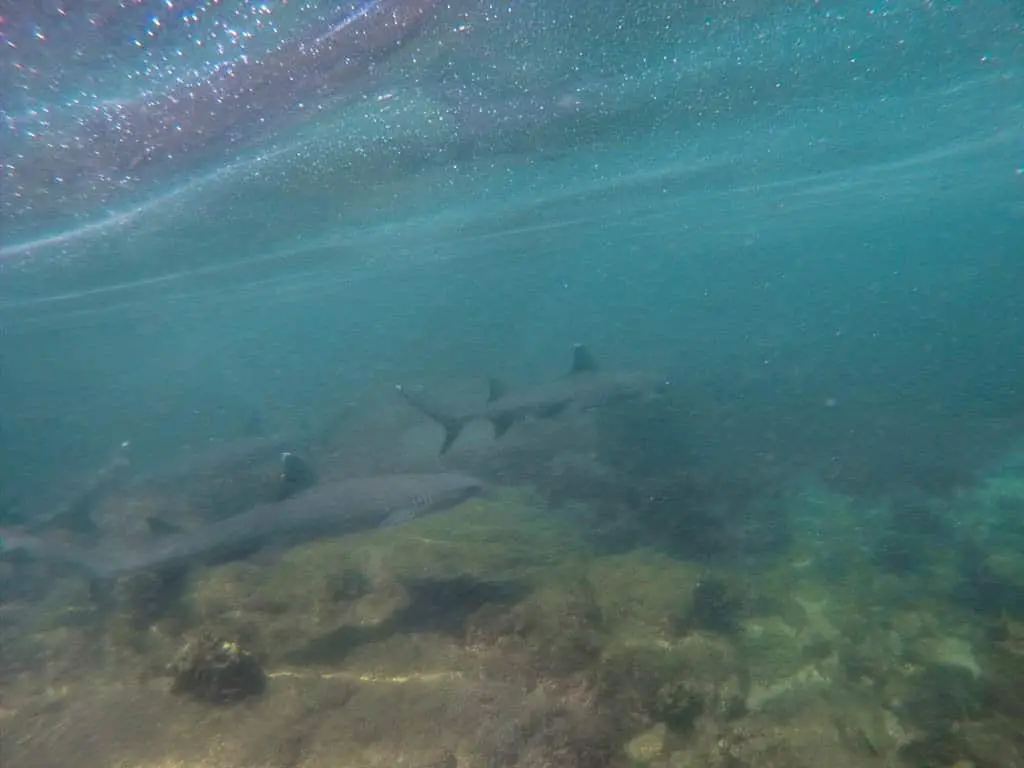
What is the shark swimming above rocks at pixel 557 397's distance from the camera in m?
15.3

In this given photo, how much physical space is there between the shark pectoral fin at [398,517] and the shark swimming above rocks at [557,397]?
11.2 ft

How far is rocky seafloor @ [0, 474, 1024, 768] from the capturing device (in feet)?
19.2

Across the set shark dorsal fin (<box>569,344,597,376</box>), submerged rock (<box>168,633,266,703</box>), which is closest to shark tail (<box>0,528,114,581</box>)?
submerged rock (<box>168,633,266,703</box>)

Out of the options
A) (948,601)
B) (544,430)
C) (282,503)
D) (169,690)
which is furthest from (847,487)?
(169,690)

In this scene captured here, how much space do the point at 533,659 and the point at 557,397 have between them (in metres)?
9.07

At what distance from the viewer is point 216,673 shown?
6832 mm

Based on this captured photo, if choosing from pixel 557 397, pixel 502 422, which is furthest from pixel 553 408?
pixel 502 422

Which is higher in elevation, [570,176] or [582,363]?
[570,176]

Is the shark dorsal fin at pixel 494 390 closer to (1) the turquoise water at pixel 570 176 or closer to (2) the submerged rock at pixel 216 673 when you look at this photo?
(1) the turquoise water at pixel 570 176

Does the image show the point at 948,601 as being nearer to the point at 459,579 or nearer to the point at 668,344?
the point at 459,579

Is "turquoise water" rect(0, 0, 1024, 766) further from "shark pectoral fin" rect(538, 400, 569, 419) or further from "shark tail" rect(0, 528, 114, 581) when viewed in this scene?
"shark tail" rect(0, 528, 114, 581)

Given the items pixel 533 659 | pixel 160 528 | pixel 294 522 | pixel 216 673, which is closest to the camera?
pixel 216 673

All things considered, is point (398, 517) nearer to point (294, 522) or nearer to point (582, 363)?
point (294, 522)

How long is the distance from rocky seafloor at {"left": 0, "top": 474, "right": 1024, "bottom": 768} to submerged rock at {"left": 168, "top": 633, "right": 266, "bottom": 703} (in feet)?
0.08
